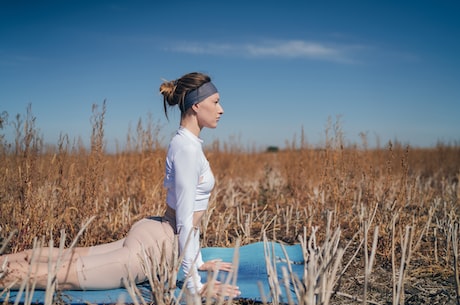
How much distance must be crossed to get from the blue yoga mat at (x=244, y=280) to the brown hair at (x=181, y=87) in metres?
1.09

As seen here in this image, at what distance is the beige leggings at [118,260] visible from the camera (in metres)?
2.31

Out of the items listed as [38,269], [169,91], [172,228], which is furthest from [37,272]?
[169,91]

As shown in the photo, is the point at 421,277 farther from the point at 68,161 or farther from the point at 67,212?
the point at 68,161

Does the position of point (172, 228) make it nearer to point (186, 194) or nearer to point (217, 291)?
point (186, 194)

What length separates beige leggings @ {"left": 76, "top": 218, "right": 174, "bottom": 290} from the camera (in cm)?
231

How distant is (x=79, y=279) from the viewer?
7.55ft

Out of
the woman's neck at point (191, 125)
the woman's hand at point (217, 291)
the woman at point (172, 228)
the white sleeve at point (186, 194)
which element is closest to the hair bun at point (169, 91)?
the woman at point (172, 228)

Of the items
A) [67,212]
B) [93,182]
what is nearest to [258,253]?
[93,182]

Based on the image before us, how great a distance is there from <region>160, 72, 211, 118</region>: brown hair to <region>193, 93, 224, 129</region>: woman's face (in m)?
0.11

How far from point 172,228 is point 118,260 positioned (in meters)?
0.39

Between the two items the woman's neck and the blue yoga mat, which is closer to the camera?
the blue yoga mat

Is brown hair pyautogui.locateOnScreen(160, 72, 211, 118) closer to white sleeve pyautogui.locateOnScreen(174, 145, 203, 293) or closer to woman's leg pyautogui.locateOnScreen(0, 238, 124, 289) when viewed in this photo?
white sleeve pyautogui.locateOnScreen(174, 145, 203, 293)

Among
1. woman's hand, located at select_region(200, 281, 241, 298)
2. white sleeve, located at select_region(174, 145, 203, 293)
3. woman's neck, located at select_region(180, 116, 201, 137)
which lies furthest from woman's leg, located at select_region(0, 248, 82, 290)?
woman's neck, located at select_region(180, 116, 201, 137)

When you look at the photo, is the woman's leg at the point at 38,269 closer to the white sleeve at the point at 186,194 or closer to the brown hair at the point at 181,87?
the white sleeve at the point at 186,194
